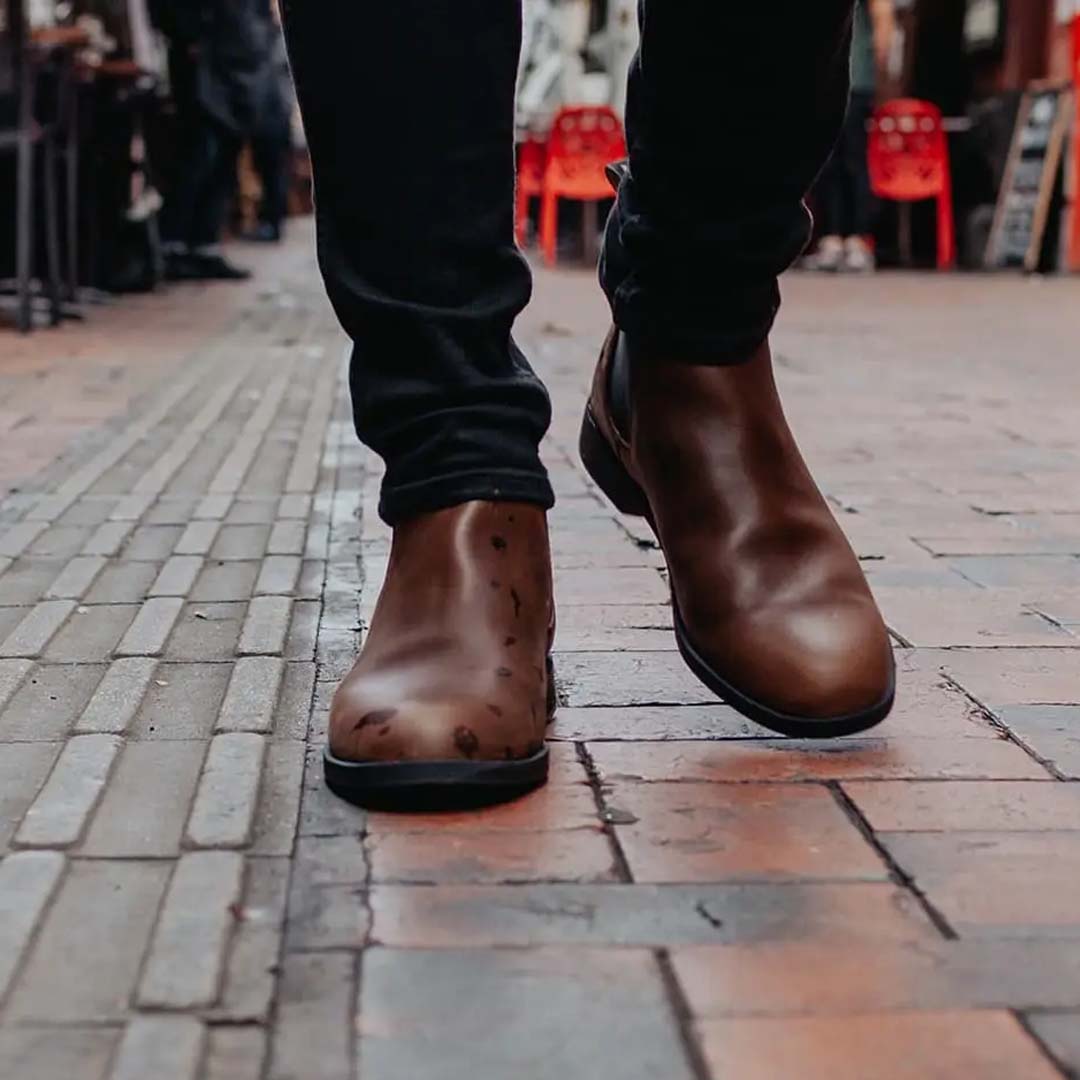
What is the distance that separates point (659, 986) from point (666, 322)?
0.54m

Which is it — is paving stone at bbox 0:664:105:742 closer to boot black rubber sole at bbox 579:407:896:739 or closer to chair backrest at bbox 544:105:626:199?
boot black rubber sole at bbox 579:407:896:739

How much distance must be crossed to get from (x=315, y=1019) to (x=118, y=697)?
0.54 metres

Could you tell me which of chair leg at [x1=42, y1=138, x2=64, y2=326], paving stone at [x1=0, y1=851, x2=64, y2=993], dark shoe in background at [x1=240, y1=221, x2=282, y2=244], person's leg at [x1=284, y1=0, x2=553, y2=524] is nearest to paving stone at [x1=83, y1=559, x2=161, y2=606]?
person's leg at [x1=284, y1=0, x2=553, y2=524]

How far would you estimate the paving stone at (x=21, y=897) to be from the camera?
80 centimetres

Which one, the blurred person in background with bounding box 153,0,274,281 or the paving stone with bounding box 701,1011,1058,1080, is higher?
the blurred person in background with bounding box 153,0,274,281

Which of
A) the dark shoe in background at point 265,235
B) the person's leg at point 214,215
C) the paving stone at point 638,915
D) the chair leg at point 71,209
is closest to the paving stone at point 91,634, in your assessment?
the paving stone at point 638,915

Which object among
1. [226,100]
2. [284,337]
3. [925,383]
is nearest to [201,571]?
[925,383]

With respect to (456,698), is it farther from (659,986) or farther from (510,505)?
(659,986)

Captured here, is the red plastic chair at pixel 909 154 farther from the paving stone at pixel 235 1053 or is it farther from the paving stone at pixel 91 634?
the paving stone at pixel 235 1053

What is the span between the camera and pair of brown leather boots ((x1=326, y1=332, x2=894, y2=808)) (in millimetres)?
1003

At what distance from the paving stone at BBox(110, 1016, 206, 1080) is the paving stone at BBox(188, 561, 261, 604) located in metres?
0.86

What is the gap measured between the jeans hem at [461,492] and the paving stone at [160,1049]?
43 cm

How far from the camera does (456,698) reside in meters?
1.01

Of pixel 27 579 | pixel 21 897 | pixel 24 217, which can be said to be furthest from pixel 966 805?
pixel 24 217
